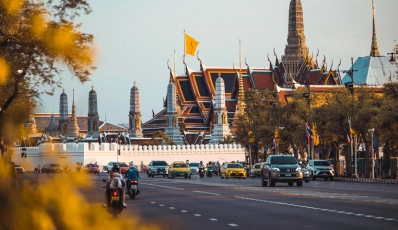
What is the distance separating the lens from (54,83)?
1241 centimetres

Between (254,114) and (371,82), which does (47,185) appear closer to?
(254,114)

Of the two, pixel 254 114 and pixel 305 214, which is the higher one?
Answer: pixel 254 114

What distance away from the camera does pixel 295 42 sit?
13275 centimetres

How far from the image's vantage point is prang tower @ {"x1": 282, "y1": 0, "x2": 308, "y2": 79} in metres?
129

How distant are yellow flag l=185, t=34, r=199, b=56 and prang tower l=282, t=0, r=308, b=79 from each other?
1287 cm

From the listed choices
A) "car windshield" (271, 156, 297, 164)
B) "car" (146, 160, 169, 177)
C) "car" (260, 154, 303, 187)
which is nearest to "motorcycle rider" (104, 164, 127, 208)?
"car" (260, 154, 303, 187)

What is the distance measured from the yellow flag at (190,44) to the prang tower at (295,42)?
12.9 meters

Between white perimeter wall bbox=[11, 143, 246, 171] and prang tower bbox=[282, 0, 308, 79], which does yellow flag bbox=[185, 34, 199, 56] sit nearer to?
prang tower bbox=[282, 0, 308, 79]

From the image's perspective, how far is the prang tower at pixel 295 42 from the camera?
129 m

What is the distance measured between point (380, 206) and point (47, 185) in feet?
54.4

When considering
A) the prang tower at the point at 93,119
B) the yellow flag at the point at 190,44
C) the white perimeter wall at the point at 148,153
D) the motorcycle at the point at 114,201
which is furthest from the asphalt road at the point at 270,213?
the prang tower at the point at 93,119

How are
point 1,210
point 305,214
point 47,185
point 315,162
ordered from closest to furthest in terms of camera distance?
point 1,210
point 47,185
point 305,214
point 315,162

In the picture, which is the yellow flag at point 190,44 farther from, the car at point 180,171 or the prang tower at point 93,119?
the car at point 180,171

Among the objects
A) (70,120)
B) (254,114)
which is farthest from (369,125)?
(70,120)
